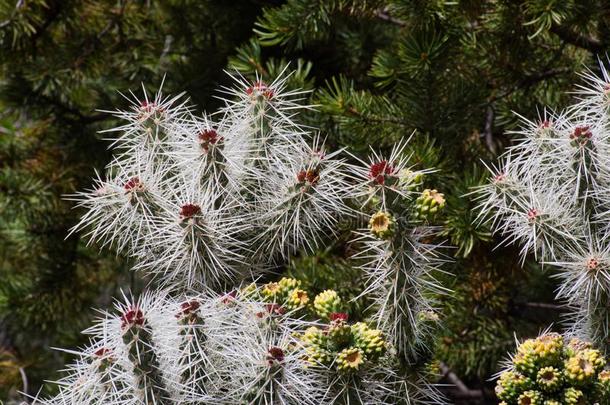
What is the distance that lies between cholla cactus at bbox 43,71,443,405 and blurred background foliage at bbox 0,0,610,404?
29cm

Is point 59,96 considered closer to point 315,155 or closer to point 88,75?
point 88,75

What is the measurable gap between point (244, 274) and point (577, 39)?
0.82m

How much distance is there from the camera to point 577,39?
1551 millimetres

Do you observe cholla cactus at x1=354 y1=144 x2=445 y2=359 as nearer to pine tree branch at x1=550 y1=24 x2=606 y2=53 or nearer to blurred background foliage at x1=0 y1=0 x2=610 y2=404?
blurred background foliage at x1=0 y1=0 x2=610 y2=404

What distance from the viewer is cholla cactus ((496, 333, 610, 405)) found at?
0.93 meters

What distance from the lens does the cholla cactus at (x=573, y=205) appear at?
3.44 ft

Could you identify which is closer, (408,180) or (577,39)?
(408,180)

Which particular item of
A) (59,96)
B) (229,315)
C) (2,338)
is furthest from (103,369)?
(2,338)

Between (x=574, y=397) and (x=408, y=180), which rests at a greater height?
(x=408, y=180)

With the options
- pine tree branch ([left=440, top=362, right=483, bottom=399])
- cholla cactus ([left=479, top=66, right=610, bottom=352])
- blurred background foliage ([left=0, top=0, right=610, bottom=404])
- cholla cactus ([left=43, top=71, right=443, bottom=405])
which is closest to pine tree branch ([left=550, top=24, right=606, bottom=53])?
blurred background foliage ([left=0, top=0, right=610, bottom=404])

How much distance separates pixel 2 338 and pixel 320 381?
171cm

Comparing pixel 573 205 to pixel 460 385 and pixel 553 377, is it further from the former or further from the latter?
pixel 460 385

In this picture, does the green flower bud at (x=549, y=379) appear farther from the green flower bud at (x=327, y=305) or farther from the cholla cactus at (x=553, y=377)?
the green flower bud at (x=327, y=305)

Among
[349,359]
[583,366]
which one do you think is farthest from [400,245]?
[583,366]
